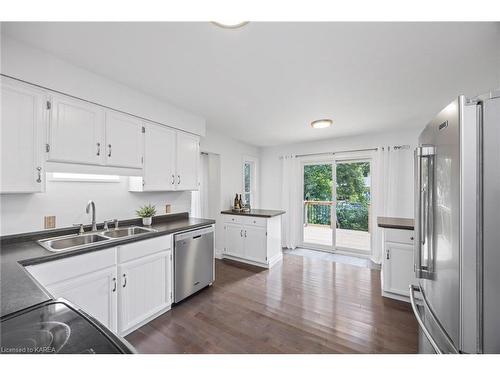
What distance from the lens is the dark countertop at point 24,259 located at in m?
0.90

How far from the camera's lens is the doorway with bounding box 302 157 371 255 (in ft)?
14.3

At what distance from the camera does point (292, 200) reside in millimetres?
4926

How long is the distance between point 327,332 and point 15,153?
2.93 m

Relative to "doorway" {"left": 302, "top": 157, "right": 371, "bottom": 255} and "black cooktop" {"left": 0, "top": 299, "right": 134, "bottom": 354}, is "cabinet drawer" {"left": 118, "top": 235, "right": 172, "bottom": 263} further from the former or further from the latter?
"doorway" {"left": 302, "top": 157, "right": 371, "bottom": 255}

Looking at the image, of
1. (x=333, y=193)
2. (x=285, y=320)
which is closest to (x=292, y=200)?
(x=333, y=193)

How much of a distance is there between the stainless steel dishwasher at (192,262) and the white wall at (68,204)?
729 mm

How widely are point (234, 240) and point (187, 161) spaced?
1782mm

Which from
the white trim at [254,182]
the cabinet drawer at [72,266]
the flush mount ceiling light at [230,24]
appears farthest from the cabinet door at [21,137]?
the white trim at [254,182]

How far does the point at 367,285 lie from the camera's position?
3.02m

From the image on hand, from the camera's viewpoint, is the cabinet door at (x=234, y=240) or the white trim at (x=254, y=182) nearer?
the cabinet door at (x=234, y=240)

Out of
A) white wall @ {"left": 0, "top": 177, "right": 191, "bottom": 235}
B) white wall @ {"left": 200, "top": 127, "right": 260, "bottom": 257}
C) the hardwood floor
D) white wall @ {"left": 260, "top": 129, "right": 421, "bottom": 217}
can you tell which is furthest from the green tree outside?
white wall @ {"left": 0, "top": 177, "right": 191, "bottom": 235}

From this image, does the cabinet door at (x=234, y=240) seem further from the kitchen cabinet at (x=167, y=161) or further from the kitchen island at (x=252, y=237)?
the kitchen cabinet at (x=167, y=161)

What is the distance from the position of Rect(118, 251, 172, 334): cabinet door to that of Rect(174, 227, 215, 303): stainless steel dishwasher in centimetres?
12
